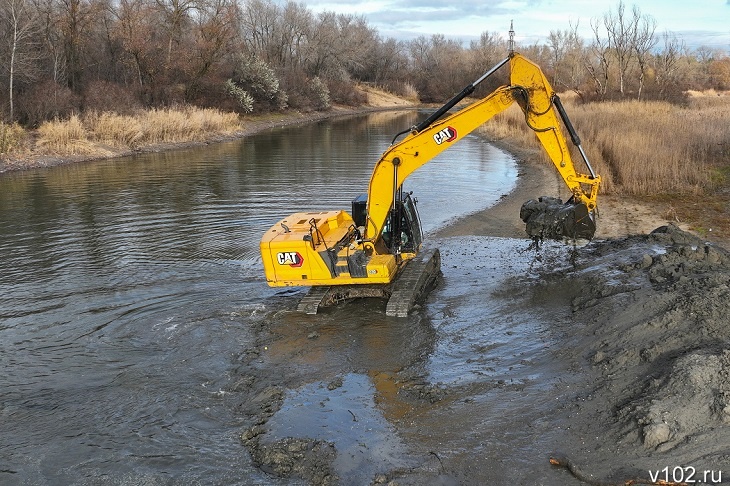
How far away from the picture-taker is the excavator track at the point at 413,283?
425 inches

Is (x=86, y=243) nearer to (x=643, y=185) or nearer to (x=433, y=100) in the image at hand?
(x=643, y=185)

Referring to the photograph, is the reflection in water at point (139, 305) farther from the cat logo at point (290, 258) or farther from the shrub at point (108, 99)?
the shrub at point (108, 99)

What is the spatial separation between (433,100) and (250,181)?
69.1 metres

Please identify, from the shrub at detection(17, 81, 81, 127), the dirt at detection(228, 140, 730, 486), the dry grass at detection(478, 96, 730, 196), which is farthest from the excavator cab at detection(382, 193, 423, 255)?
the shrub at detection(17, 81, 81, 127)

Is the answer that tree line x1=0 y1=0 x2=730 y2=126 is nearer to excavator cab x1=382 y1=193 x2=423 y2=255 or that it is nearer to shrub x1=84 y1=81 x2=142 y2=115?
shrub x1=84 y1=81 x2=142 y2=115

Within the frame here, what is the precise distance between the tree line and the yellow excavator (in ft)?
94.9

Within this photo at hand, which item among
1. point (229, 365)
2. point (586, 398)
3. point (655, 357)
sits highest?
point (655, 357)

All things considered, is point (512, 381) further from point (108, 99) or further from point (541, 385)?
point (108, 99)

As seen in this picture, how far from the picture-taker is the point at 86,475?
6.88 meters

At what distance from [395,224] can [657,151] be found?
12.2 meters

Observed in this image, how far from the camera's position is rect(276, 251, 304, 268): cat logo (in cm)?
1093

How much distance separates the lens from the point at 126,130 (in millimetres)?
36125

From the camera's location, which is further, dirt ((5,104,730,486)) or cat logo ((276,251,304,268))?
cat logo ((276,251,304,268))

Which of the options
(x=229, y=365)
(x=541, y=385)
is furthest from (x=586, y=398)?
(x=229, y=365)
